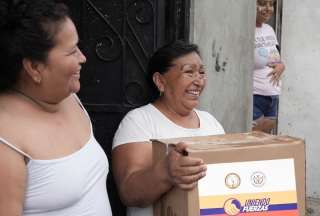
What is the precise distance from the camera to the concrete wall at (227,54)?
357cm

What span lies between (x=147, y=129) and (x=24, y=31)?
0.97 meters

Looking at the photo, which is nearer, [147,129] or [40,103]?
[40,103]

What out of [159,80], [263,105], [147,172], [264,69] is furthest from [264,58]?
[147,172]

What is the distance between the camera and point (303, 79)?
5562 mm

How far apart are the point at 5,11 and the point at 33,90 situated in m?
0.26

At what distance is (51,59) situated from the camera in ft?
6.16

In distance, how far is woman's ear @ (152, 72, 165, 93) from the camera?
2850mm

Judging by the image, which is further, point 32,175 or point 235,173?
point 235,173

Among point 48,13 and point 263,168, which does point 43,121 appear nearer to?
point 48,13

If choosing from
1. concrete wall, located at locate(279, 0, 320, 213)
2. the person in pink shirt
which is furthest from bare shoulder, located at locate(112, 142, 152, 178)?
concrete wall, located at locate(279, 0, 320, 213)

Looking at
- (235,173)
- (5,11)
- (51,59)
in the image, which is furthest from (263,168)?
(5,11)

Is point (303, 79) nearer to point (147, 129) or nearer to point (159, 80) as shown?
point (159, 80)

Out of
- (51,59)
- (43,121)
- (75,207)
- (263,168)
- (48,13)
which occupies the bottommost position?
(75,207)

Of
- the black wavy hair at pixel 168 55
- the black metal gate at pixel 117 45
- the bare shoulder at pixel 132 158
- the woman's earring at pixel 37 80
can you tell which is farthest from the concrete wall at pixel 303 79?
the woman's earring at pixel 37 80
